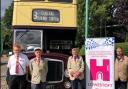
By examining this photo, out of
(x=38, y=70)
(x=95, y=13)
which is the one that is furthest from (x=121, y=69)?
(x=95, y=13)

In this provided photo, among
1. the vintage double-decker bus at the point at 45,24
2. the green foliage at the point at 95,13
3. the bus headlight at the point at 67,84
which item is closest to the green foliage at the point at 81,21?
the green foliage at the point at 95,13

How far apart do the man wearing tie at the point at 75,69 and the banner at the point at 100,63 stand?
21cm

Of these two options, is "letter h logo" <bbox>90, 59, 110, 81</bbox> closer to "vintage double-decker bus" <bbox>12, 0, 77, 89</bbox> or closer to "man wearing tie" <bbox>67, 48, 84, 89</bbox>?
"man wearing tie" <bbox>67, 48, 84, 89</bbox>

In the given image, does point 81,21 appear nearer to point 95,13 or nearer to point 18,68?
point 95,13

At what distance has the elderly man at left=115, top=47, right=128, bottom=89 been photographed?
12164mm

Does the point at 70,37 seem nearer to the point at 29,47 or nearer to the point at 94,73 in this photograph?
the point at 29,47

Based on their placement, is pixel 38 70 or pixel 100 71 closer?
pixel 38 70

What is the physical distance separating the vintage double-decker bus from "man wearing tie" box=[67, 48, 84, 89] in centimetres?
408

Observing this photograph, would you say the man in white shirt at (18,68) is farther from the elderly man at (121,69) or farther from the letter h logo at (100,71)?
the elderly man at (121,69)

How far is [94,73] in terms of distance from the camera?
1247cm

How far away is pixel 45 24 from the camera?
17.3 metres

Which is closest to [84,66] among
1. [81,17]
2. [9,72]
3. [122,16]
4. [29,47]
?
[9,72]

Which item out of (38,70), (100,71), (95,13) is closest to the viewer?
Result: (38,70)

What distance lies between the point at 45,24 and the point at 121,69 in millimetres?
5763
